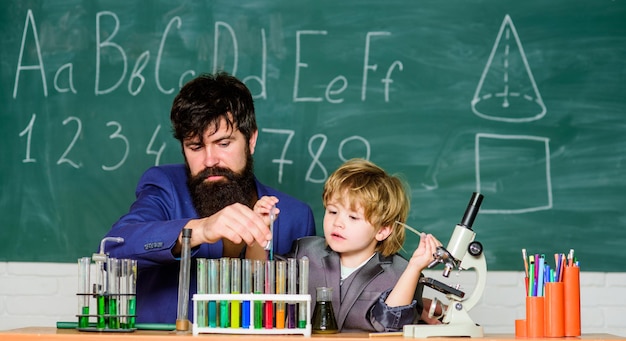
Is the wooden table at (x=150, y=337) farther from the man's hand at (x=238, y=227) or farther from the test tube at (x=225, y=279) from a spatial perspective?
the man's hand at (x=238, y=227)

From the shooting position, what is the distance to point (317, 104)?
3586 mm

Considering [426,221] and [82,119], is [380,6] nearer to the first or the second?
[426,221]

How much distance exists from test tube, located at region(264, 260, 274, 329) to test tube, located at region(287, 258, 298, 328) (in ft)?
0.12

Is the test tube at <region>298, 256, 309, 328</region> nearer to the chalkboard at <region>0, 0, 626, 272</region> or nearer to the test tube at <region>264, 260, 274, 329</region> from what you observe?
the test tube at <region>264, 260, 274, 329</region>

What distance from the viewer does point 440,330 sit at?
1.98 m

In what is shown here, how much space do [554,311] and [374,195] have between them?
0.65m

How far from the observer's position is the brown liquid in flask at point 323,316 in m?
2.06

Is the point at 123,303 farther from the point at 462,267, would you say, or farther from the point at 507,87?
the point at 507,87

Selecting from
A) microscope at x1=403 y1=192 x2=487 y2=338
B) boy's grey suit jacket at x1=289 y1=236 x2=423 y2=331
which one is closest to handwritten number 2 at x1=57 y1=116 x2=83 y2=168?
boy's grey suit jacket at x1=289 y1=236 x2=423 y2=331

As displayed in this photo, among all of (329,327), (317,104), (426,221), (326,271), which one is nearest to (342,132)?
(317,104)

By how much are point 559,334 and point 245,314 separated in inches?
28.2

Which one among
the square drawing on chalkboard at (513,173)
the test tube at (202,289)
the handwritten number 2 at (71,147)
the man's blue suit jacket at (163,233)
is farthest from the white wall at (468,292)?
the test tube at (202,289)

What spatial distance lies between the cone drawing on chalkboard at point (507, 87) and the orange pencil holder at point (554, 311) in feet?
5.26

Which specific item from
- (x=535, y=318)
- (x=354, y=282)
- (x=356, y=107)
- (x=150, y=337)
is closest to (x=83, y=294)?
(x=150, y=337)
